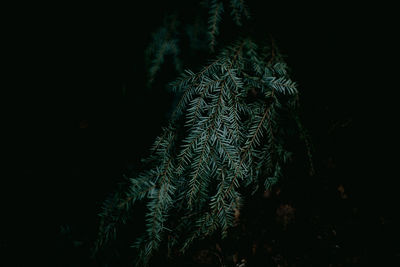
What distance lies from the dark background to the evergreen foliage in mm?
236

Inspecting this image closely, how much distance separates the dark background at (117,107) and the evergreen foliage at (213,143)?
236 mm

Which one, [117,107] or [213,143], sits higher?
[213,143]

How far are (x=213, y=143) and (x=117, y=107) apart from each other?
1.14 metres

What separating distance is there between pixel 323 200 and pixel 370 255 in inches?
17.2

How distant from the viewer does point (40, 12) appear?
1.64m

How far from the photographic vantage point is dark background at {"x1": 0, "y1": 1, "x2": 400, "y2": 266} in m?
1.50

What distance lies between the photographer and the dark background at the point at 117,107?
4.92ft

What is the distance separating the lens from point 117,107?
77.4 inches

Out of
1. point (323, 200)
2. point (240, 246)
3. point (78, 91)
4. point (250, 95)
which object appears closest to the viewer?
point (250, 95)

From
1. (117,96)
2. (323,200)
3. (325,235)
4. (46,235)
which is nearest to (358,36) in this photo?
(323,200)

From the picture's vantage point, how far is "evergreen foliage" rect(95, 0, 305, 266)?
113cm

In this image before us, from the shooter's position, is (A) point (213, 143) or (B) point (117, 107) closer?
(A) point (213, 143)

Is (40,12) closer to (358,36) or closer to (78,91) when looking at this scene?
(78,91)

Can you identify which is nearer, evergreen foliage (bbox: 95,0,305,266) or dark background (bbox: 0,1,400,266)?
evergreen foliage (bbox: 95,0,305,266)
